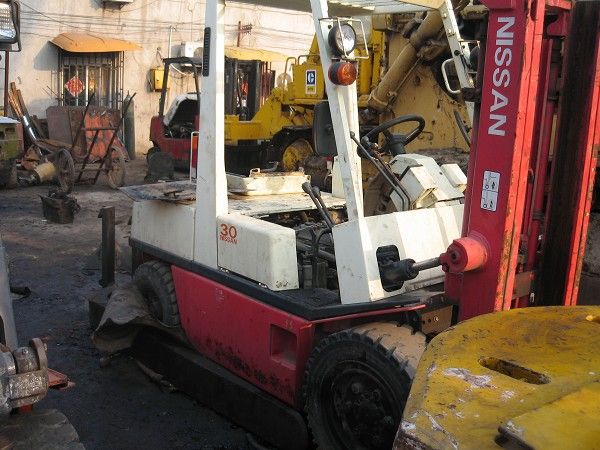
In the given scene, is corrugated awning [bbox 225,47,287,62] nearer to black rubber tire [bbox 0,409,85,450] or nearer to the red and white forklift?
the red and white forklift

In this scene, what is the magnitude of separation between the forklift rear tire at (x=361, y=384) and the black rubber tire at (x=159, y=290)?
4.72 feet

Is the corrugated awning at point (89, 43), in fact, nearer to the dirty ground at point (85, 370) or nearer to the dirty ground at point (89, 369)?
the dirty ground at point (85, 370)

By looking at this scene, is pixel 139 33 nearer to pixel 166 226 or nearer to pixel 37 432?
pixel 166 226

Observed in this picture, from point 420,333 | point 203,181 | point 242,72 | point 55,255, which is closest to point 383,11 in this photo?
point 203,181

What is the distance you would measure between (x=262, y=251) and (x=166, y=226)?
110 cm

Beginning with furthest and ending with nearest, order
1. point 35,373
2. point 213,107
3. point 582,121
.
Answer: point 213,107 → point 582,121 → point 35,373

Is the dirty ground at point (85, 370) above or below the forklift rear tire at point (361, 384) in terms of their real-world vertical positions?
below

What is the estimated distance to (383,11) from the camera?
458 centimetres

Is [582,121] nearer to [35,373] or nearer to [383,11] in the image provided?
[383,11]

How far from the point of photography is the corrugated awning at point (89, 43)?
17.8 m

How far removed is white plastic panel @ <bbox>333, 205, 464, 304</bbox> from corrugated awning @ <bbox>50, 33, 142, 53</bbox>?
51.2 feet

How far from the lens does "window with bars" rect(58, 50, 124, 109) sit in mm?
18594

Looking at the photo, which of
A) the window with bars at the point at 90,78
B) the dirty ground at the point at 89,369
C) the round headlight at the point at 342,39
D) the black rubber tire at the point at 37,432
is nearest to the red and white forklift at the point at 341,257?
the round headlight at the point at 342,39

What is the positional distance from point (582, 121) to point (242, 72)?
12341mm
